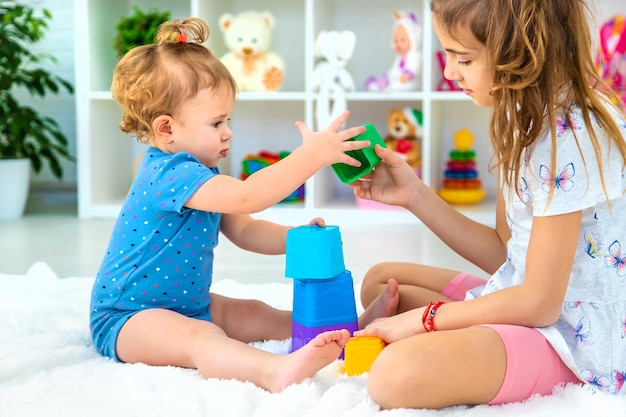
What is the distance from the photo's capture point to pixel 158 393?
3.28 feet

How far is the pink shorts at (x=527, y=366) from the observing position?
37.3 inches

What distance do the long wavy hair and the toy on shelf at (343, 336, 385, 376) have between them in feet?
0.89

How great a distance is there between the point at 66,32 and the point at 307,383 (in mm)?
2544

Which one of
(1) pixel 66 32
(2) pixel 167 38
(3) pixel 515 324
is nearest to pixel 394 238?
(2) pixel 167 38

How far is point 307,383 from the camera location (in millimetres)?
989

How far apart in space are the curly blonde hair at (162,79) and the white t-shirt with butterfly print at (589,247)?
48 centimetres

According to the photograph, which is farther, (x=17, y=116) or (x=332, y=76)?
(x=17, y=116)

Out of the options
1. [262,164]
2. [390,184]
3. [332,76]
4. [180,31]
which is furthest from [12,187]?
[390,184]

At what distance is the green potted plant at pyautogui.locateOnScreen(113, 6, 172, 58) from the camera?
8.80 ft

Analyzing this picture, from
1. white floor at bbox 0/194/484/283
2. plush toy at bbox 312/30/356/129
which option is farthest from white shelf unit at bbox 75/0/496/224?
white floor at bbox 0/194/484/283

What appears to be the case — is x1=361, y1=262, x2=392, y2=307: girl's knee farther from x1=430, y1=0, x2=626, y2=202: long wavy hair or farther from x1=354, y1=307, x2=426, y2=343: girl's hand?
x1=430, y1=0, x2=626, y2=202: long wavy hair

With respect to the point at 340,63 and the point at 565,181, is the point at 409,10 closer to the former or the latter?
the point at 340,63

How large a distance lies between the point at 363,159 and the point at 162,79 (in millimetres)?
312

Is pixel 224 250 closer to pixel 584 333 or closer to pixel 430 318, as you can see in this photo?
pixel 430 318
